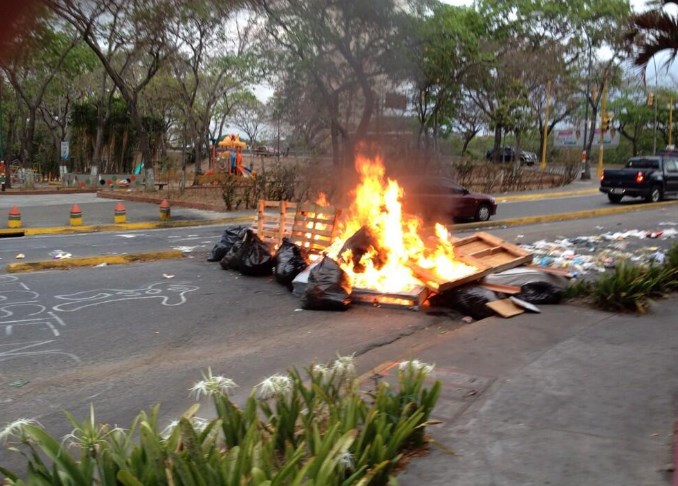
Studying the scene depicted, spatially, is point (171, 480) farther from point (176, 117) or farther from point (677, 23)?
point (176, 117)

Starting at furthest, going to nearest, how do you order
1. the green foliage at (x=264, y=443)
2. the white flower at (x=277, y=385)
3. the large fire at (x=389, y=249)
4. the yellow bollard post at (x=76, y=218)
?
1. the yellow bollard post at (x=76, y=218)
2. the large fire at (x=389, y=249)
3. the white flower at (x=277, y=385)
4. the green foliage at (x=264, y=443)

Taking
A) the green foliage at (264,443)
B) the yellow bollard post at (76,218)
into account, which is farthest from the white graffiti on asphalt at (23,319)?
the yellow bollard post at (76,218)

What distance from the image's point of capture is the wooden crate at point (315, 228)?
31.9ft

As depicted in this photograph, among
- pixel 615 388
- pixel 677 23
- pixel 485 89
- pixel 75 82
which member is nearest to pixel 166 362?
pixel 615 388

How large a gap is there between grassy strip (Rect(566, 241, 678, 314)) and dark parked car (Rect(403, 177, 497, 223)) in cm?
330

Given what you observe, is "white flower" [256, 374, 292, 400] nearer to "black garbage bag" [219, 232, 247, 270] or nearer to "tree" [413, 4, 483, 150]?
"black garbage bag" [219, 232, 247, 270]

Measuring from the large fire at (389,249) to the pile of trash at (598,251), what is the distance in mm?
1761

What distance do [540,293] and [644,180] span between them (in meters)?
16.4

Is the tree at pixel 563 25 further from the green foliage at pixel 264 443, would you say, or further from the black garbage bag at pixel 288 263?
the green foliage at pixel 264 443

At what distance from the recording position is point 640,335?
6.25 m

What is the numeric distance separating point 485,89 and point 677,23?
21.1 metres

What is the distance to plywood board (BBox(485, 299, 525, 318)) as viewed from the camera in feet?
23.6

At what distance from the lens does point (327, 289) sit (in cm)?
777

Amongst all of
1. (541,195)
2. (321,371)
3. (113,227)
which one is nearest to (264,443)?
(321,371)
